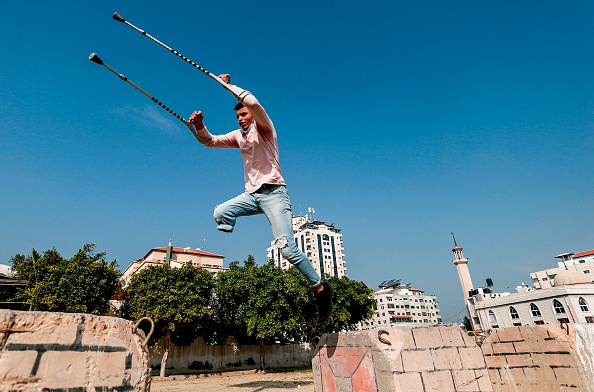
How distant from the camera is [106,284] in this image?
70.1ft

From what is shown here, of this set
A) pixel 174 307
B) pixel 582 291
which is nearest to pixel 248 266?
pixel 174 307

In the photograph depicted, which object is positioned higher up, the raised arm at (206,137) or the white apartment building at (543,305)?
the white apartment building at (543,305)

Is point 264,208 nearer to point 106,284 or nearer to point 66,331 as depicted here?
point 66,331

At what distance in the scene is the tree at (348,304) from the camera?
27433 mm

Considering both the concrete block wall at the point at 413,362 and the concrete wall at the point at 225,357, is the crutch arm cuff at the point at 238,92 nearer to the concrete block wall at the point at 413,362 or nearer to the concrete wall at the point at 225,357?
the concrete block wall at the point at 413,362

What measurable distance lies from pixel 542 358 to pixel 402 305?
314 ft

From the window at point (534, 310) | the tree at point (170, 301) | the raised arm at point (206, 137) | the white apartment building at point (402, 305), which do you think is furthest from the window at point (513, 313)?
the white apartment building at point (402, 305)

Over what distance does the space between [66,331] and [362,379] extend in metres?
2.71

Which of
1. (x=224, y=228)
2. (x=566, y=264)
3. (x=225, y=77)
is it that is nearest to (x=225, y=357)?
(x=224, y=228)

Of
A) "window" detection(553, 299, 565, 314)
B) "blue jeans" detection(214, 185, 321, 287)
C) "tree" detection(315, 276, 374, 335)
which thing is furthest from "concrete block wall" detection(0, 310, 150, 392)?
"window" detection(553, 299, 565, 314)

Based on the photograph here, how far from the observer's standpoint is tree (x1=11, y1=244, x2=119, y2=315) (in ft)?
63.4

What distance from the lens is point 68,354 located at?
7.14 ft

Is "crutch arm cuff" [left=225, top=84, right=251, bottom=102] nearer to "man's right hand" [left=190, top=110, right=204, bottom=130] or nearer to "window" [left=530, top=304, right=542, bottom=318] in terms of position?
"man's right hand" [left=190, top=110, right=204, bottom=130]

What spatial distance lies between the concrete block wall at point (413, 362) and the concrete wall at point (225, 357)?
2430cm
